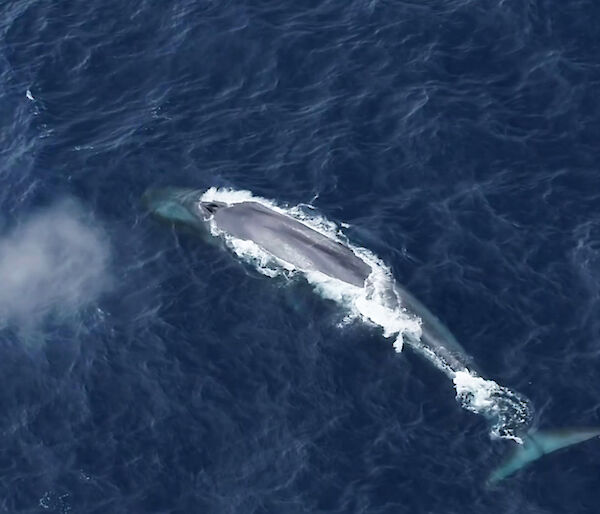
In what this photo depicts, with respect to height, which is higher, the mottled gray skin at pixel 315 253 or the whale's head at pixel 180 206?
the whale's head at pixel 180 206

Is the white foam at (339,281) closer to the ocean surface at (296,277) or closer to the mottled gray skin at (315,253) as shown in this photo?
the mottled gray skin at (315,253)

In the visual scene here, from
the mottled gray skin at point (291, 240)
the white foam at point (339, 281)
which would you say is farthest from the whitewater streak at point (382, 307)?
the mottled gray skin at point (291, 240)

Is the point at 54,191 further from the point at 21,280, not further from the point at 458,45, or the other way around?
the point at 458,45

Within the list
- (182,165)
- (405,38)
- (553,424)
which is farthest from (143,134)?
(553,424)

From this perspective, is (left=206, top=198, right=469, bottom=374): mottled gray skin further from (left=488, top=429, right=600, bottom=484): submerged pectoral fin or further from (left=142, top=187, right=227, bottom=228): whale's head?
(left=488, top=429, right=600, bottom=484): submerged pectoral fin

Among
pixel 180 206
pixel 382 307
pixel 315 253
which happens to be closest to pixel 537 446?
pixel 382 307

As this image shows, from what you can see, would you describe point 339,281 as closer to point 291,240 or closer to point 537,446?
point 291,240
